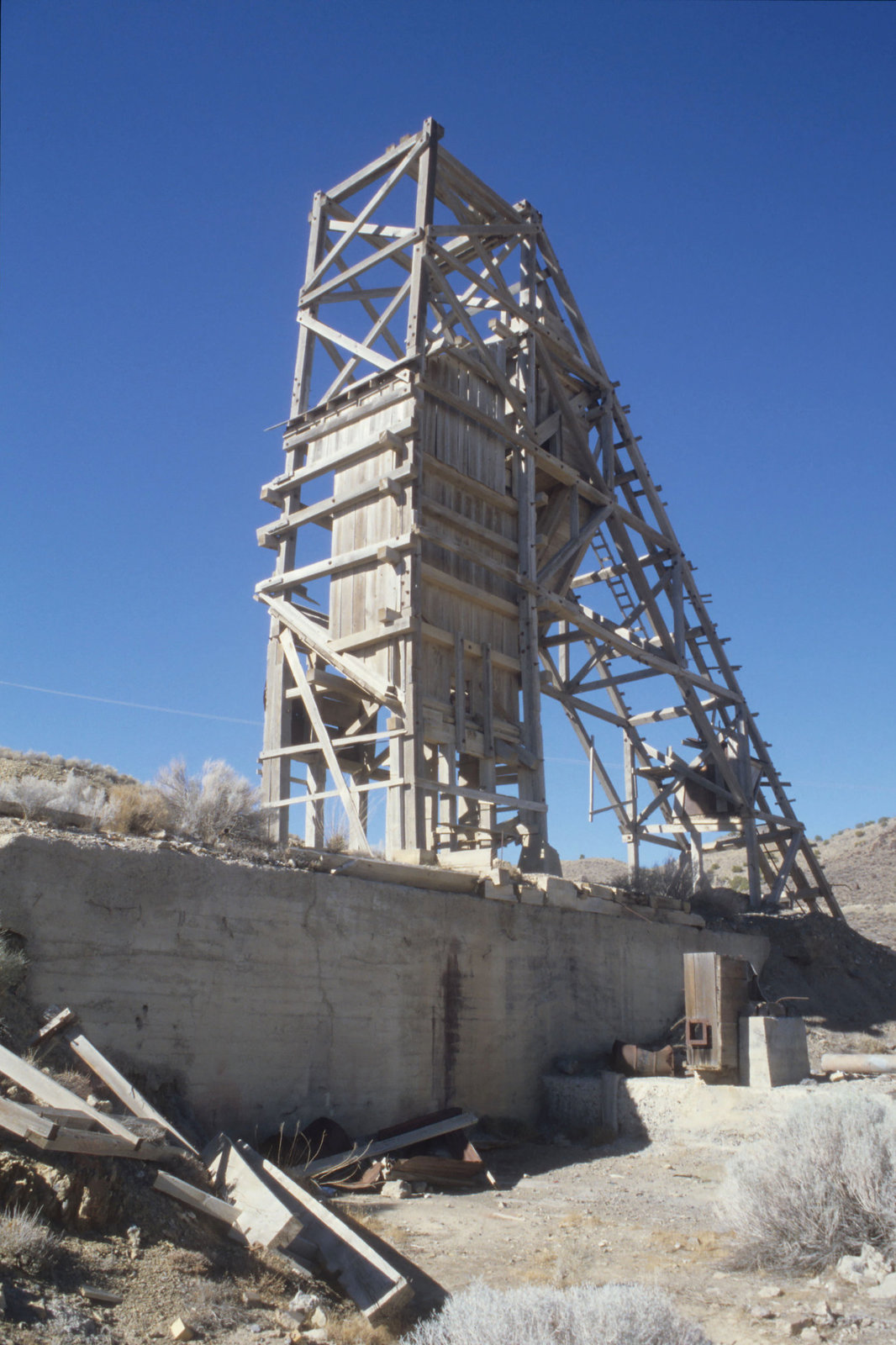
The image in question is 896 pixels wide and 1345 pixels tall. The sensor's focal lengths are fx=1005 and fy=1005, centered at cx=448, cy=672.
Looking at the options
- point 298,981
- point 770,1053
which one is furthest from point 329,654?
point 770,1053

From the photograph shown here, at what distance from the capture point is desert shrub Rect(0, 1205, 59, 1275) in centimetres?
485

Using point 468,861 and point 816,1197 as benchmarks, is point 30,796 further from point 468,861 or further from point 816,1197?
point 816,1197

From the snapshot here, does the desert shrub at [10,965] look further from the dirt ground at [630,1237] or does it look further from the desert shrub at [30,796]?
the dirt ground at [630,1237]

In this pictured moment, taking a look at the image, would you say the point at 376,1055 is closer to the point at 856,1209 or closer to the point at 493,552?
the point at 856,1209

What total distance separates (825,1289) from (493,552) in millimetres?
11725

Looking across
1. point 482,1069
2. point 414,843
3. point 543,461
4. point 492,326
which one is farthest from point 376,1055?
point 492,326

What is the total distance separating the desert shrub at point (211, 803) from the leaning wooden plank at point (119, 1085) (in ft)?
9.13

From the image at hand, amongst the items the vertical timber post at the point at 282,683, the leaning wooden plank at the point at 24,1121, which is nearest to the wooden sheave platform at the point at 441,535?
the vertical timber post at the point at 282,683

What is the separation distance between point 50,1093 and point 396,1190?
3485 millimetres

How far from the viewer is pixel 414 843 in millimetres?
12891

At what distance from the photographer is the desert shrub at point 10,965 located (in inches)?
273

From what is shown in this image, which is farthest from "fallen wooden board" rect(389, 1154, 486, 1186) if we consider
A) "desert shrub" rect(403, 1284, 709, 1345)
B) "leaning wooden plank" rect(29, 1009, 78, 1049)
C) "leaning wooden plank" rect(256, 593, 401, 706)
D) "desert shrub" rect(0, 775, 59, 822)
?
"leaning wooden plank" rect(256, 593, 401, 706)

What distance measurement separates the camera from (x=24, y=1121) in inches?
210

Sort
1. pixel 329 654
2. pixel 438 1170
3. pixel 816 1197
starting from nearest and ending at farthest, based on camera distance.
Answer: pixel 816 1197
pixel 438 1170
pixel 329 654
